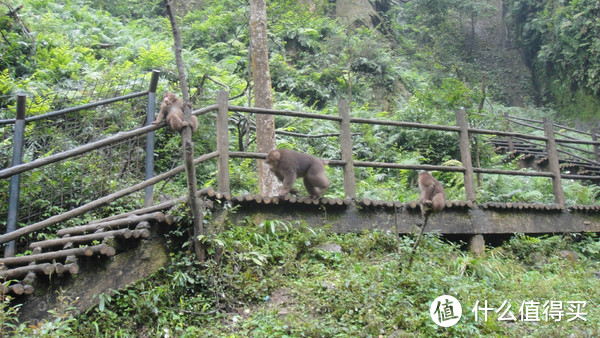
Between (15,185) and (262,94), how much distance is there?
4.29m

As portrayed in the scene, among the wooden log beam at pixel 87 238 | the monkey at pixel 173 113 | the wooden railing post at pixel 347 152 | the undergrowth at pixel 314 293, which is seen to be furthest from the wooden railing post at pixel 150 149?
the wooden railing post at pixel 347 152

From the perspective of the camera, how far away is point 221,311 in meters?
5.32

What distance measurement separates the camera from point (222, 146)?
642 cm

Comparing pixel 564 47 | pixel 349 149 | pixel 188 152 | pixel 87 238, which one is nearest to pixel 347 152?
pixel 349 149

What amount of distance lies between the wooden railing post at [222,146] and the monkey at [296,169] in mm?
623

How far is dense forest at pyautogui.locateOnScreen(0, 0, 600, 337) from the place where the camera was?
205 inches

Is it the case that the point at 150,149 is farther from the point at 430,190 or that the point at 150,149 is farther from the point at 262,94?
the point at 430,190

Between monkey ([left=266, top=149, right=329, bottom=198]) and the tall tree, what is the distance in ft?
4.77

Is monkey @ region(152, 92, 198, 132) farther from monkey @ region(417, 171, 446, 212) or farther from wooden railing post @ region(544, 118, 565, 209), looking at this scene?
wooden railing post @ region(544, 118, 565, 209)

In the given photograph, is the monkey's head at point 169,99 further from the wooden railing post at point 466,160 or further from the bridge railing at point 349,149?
the wooden railing post at point 466,160

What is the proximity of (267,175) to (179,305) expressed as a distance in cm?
364

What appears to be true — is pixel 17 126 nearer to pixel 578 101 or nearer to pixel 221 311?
pixel 221 311

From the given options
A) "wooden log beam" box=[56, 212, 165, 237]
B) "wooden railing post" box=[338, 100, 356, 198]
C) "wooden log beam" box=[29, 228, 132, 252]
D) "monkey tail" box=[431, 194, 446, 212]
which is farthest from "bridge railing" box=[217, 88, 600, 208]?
"wooden log beam" box=[29, 228, 132, 252]

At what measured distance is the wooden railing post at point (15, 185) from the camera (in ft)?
19.2
